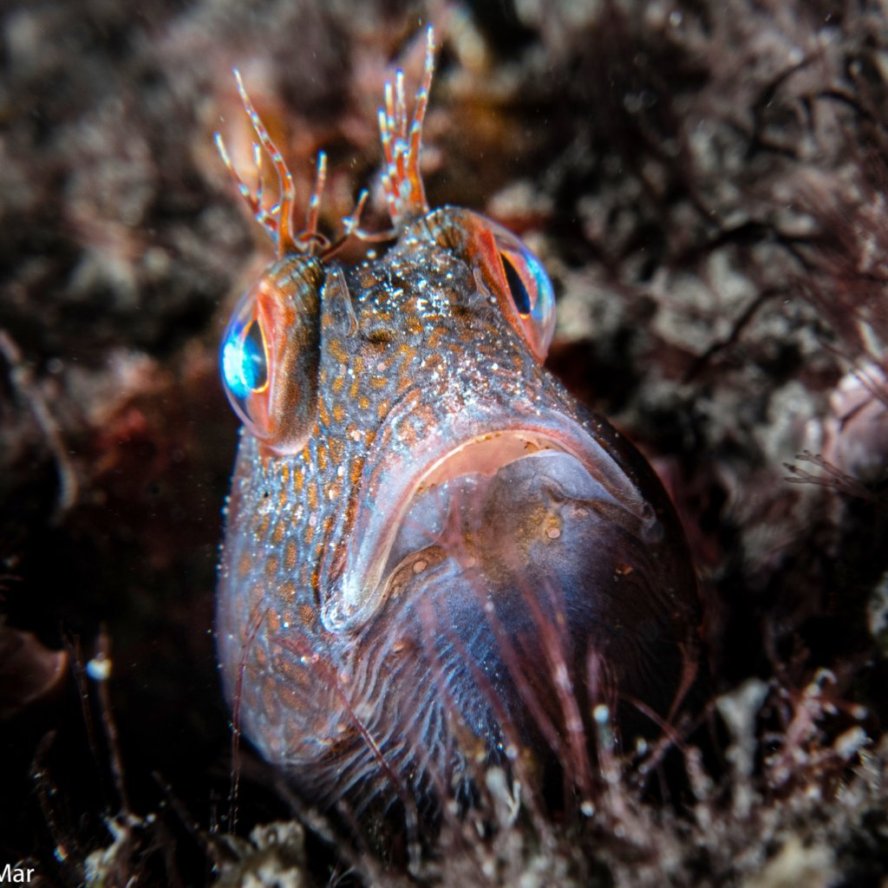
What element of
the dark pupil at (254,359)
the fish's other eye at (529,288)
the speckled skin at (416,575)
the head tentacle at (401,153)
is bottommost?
the speckled skin at (416,575)

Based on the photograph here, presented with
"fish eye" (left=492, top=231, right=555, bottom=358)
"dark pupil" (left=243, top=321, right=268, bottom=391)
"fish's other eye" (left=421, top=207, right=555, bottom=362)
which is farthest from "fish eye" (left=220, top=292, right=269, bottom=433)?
"fish eye" (left=492, top=231, right=555, bottom=358)

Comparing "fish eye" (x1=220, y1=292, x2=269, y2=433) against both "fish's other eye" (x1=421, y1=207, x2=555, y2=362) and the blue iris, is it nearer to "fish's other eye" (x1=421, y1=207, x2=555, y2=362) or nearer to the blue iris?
the blue iris

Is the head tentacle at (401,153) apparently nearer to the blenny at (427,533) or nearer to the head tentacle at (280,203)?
the blenny at (427,533)

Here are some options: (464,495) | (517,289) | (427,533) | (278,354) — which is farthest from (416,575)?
(517,289)

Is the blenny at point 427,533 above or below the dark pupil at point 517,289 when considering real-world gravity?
below

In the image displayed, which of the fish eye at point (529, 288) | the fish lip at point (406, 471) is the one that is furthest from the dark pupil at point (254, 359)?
the fish eye at point (529, 288)

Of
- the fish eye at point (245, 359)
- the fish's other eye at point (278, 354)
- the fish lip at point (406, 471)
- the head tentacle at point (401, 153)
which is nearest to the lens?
the fish lip at point (406, 471)

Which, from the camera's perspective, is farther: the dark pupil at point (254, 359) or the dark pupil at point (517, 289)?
the dark pupil at point (517, 289)
